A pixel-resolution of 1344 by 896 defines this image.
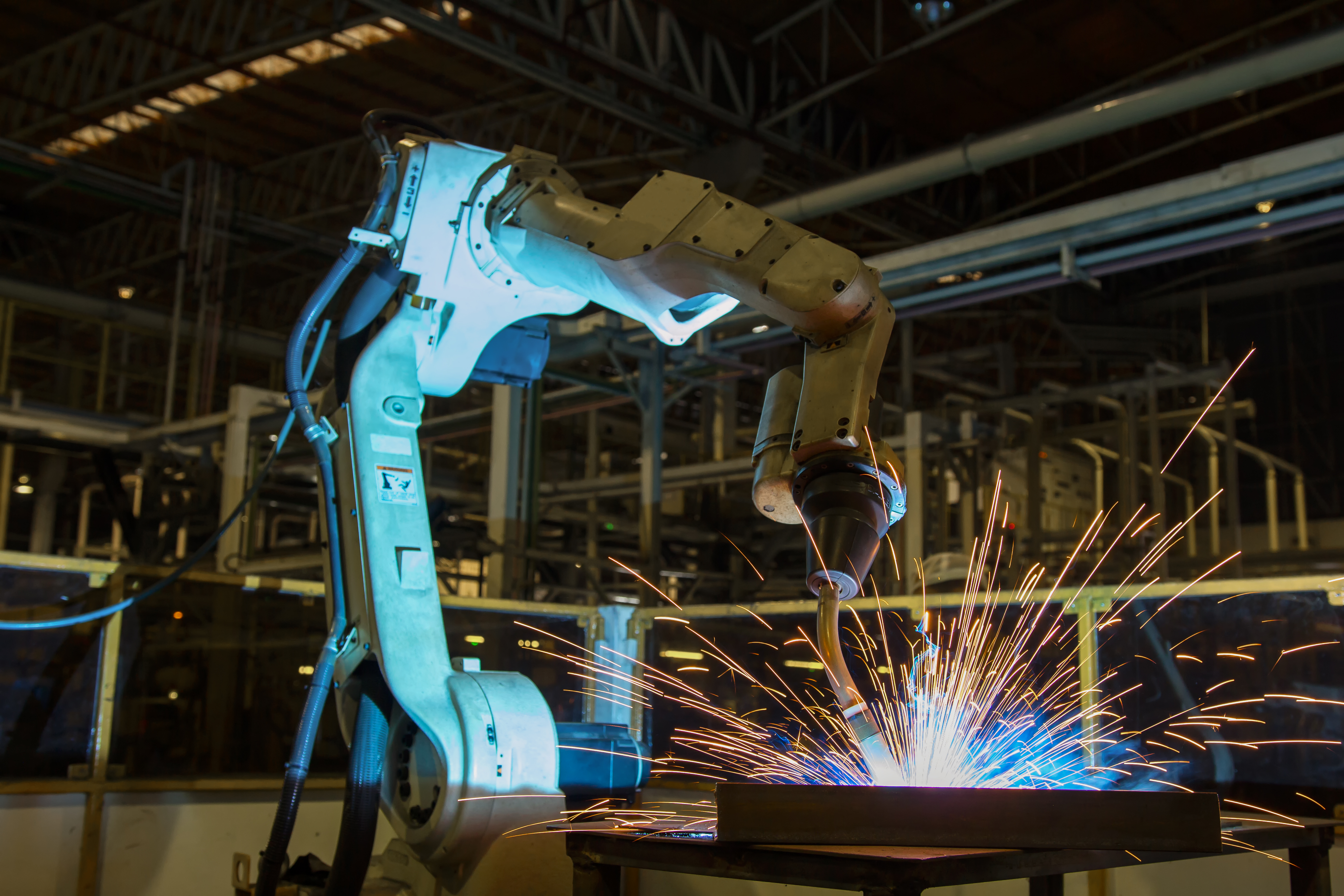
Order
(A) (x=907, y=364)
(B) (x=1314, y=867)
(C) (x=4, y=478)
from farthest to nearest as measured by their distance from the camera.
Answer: (A) (x=907, y=364)
(C) (x=4, y=478)
(B) (x=1314, y=867)

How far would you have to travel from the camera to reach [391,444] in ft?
9.68

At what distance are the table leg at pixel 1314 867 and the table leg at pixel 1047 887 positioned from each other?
576 millimetres

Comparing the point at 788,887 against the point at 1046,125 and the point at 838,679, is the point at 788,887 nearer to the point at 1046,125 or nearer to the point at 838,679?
the point at 838,679

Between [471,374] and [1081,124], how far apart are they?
4.89 m

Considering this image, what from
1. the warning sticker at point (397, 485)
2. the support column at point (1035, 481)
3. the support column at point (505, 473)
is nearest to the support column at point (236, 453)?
the support column at point (505, 473)

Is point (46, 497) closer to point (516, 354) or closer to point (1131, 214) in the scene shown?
point (516, 354)

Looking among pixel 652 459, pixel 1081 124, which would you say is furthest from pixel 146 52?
pixel 1081 124

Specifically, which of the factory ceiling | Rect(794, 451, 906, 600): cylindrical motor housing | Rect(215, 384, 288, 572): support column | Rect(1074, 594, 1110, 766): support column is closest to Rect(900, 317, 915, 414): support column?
the factory ceiling

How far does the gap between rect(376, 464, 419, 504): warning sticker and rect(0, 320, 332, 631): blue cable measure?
0.88ft

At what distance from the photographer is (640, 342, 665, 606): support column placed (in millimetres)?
6988

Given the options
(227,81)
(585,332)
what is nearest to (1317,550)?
(585,332)

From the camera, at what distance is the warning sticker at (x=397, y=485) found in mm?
2891

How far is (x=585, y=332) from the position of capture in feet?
22.6

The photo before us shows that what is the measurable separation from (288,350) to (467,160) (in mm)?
677
